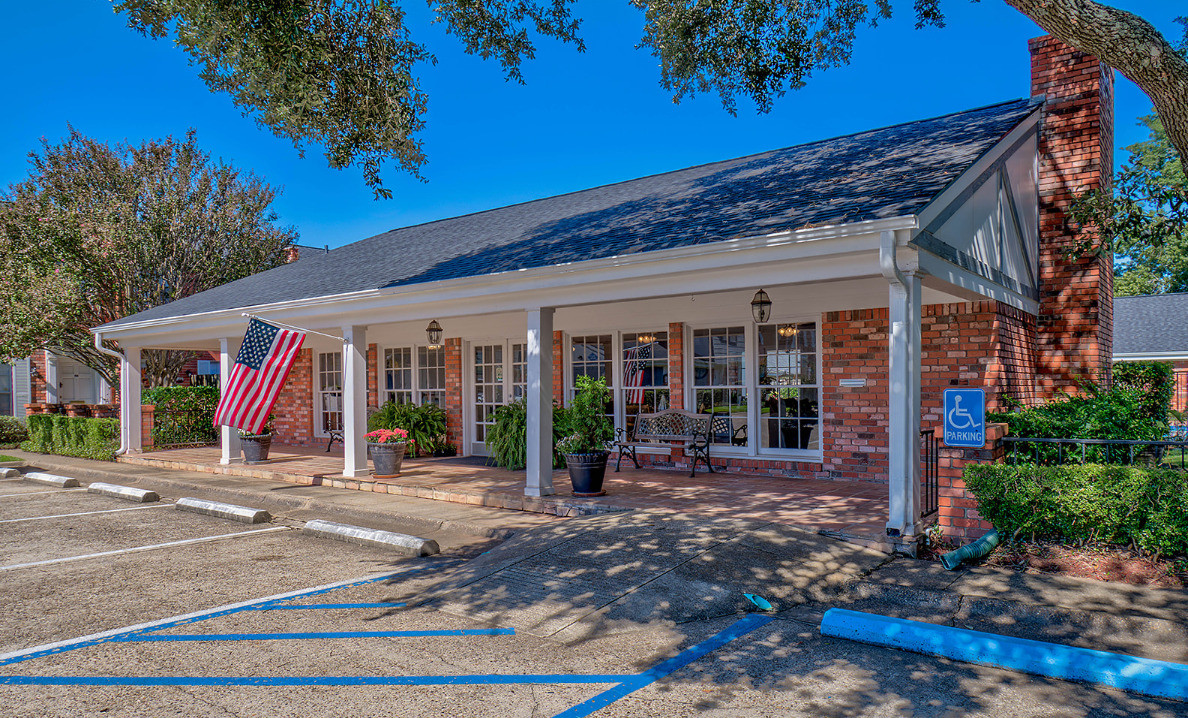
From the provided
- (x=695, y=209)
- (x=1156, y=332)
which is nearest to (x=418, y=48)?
(x=695, y=209)

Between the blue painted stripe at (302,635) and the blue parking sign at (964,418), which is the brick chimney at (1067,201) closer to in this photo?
the blue parking sign at (964,418)

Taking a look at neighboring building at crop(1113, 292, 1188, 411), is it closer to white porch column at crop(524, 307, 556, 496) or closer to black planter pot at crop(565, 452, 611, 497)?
black planter pot at crop(565, 452, 611, 497)

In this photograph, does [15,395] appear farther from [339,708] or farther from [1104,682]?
[1104,682]

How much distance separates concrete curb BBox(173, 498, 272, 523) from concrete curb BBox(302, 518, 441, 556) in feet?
3.04

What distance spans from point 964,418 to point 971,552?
1129mm

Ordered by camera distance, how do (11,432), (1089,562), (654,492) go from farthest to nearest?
(11,432) < (654,492) < (1089,562)

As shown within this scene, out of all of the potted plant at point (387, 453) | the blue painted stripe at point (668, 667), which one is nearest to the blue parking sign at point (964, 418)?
the blue painted stripe at point (668, 667)

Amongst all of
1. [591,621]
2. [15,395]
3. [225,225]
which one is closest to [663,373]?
[591,621]

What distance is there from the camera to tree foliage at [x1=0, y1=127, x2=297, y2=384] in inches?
652

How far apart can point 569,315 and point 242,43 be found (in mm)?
6015

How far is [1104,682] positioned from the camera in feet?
12.4

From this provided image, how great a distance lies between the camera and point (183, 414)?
54.0ft

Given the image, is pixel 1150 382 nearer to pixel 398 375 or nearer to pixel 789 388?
pixel 789 388

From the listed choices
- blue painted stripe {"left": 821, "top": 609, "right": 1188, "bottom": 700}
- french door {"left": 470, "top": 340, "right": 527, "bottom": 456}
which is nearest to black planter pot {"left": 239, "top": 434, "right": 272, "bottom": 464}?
french door {"left": 470, "top": 340, "right": 527, "bottom": 456}
